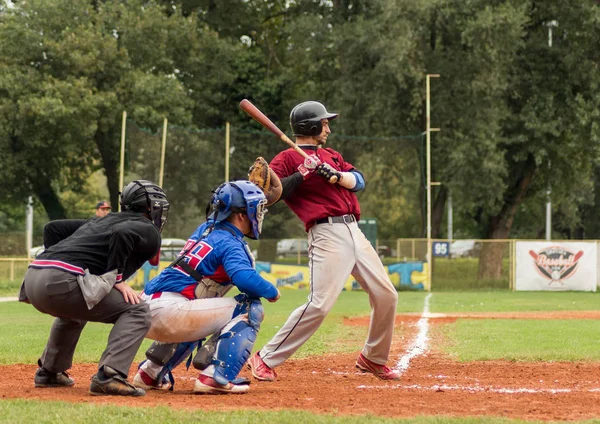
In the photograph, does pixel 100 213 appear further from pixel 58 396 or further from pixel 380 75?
pixel 380 75

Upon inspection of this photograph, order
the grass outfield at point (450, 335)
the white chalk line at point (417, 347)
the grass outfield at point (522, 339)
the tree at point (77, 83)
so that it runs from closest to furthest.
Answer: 1. the white chalk line at point (417, 347)
2. the grass outfield at point (522, 339)
3. the grass outfield at point (450, 335)
4. the tree at point (77, 83)

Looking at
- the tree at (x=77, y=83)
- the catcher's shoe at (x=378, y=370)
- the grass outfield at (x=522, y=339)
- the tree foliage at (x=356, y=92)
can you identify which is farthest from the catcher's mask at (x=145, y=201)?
the tree at (x=77, y=83)

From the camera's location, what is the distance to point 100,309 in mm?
6137

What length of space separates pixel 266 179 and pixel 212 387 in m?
1.60

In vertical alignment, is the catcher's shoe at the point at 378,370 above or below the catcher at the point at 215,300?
below

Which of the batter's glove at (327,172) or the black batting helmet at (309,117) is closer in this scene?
the batter's glove at (327,172)

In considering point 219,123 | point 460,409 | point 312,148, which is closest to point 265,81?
point 219,123

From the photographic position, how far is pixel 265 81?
35.5 metres

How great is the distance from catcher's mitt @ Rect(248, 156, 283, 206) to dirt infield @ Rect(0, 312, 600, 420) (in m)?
1.43

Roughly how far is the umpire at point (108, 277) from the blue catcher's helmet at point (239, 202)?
39 centimetres

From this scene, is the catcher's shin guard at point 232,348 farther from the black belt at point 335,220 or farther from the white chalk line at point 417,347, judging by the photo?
the white chalk line at point 417,347

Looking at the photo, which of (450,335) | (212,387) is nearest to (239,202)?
(212,387)

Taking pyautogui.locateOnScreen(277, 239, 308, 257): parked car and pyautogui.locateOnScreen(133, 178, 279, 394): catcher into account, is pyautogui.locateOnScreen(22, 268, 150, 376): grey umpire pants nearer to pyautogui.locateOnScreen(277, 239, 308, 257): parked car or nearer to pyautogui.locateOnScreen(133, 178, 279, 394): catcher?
pyautogui.locateOnScreen(133, 178, 279, 394): catcher

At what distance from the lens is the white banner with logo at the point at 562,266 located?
27547mm
